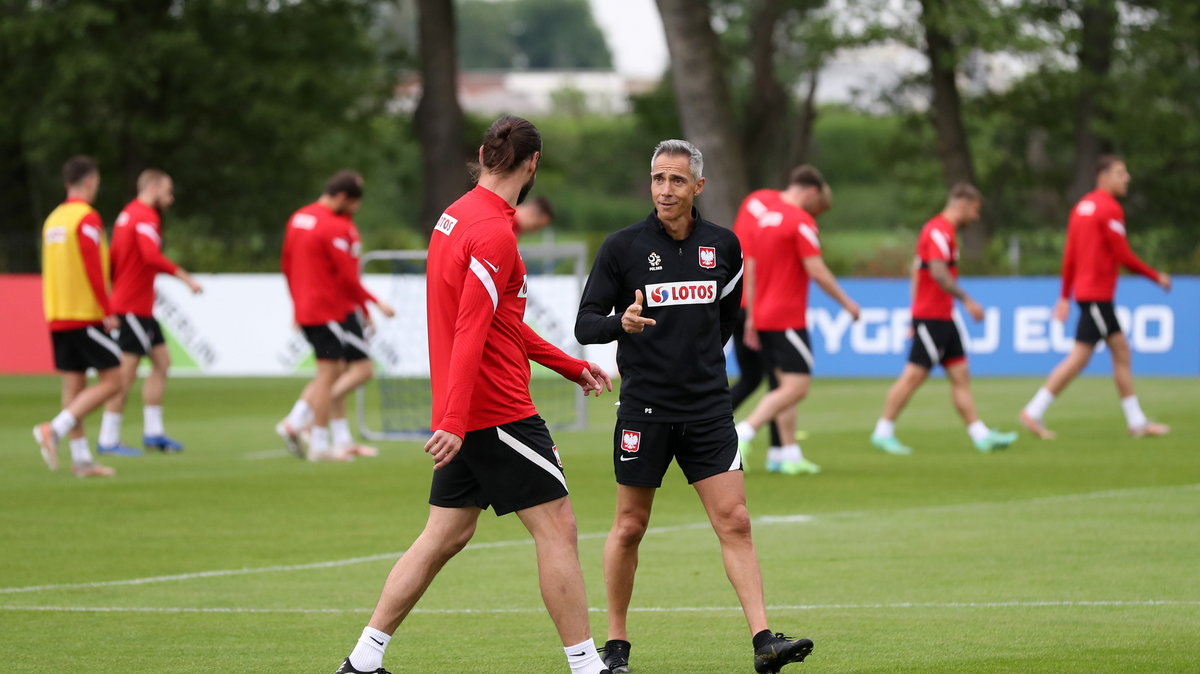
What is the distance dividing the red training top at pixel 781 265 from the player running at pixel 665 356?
6332 millimetres

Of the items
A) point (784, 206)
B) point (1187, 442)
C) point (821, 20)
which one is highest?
point (821, 20)

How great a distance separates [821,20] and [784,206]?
973 inches

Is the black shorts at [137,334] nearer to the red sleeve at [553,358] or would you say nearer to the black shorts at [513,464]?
the red sleeve at [553,358]

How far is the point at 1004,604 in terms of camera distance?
779 centimetres

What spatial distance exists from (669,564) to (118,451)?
741cm

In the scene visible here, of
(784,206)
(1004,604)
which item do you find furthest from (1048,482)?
(1004,604)

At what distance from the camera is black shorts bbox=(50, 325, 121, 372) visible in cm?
1345

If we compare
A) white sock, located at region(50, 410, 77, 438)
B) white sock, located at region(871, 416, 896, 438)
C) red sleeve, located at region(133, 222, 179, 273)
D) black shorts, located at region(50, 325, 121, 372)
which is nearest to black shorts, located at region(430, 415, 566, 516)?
white sock, located at region(50, 410, 77, 438)

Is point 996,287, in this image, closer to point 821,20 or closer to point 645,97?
point 821,20

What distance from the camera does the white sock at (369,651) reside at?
599cm

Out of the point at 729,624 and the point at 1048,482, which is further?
the point at 1048,482

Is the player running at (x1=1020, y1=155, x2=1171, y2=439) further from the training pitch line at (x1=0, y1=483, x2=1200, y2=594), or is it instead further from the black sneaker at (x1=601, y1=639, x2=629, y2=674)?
the black sneaker at (x1=601, y1=639, x2=629, y2=674)

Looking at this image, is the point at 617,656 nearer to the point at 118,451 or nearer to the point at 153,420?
the point at 118,451

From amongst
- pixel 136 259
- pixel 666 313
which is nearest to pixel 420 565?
pixel 666 313
